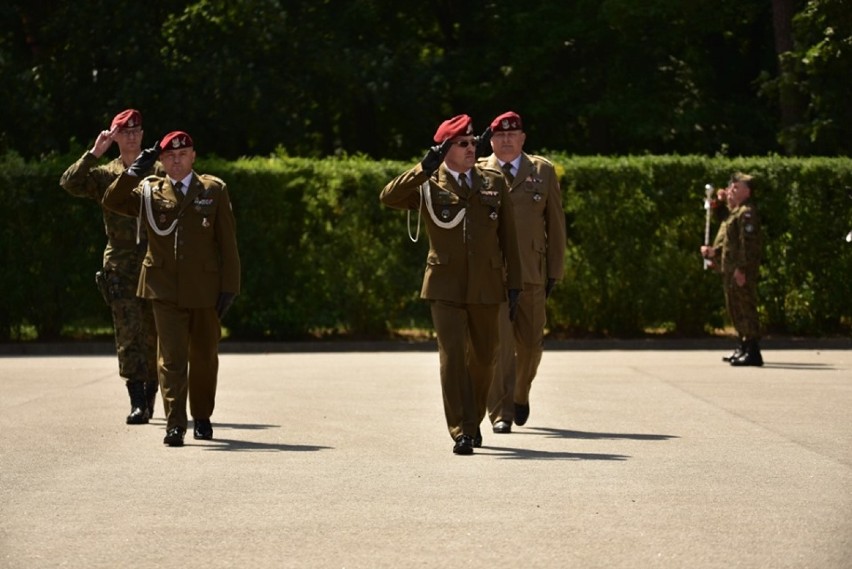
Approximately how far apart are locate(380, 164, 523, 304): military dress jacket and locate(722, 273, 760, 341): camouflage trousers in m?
8.03

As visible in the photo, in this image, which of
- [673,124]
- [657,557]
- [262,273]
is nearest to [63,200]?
[262,273]

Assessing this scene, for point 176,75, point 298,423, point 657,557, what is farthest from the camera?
point 176,75

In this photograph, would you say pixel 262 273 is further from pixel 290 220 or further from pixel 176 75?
pixel 176 75

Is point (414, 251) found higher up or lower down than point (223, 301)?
higher up

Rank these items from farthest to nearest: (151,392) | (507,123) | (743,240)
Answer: (743,240)
(151,392)
(507,123)

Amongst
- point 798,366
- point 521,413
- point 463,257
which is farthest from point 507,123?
point 798,366

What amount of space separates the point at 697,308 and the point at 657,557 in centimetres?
1649

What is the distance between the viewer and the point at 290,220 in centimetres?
2412

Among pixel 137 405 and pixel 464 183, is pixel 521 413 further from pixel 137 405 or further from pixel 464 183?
pixel 137 405

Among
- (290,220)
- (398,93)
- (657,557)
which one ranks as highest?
(398,93)

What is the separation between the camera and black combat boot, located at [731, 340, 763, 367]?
63.9ft

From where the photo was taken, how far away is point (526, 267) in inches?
522

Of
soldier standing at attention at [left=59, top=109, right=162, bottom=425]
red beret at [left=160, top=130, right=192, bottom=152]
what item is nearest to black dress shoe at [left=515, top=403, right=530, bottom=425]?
soldier standing at attention at [left=59, top=109, right=162, bottom=425]

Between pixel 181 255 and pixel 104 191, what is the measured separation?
1.27 m
